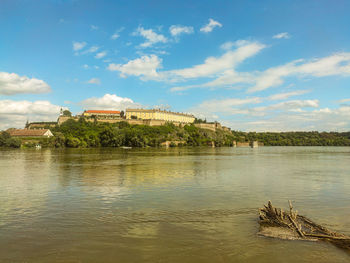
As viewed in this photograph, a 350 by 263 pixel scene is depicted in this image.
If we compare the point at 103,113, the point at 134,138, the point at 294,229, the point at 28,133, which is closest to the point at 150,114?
the point at 103,113

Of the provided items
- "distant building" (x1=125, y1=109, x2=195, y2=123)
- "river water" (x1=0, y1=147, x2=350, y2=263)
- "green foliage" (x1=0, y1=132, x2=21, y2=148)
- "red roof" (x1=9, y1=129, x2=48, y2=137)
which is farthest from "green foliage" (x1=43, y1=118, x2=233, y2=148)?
"river water" (x1=0, y1=147, x2=350, y2=263)

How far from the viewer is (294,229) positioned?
36.1 feet

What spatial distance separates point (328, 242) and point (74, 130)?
438 ft

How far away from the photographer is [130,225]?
1227 centimetres

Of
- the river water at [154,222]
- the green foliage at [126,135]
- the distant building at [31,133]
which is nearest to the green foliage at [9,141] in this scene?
the green foliage at [126,135]

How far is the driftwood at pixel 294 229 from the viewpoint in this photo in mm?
10164

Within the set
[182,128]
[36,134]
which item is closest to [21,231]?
[36,134]

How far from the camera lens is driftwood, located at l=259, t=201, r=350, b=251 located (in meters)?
10.2

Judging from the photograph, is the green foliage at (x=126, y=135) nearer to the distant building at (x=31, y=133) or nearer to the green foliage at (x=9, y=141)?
the distant building at (x=31, y=133)

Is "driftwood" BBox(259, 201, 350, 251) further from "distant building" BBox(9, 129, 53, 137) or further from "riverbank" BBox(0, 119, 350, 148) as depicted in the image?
"distant building" BBox(9, 129, 53, 137)

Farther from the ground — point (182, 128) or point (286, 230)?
point (182, 128)

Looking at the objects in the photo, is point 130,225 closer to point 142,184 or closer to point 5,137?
point 142,184

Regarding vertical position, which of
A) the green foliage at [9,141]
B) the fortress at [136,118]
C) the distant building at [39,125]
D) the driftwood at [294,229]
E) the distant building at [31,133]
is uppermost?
the fortress at [136,118]

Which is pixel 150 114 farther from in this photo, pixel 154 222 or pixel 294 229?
pixel 294 229
